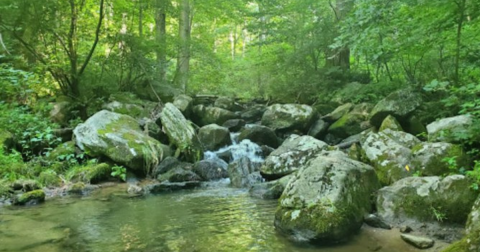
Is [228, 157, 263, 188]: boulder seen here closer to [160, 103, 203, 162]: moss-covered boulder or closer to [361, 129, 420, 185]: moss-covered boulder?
[160, 103, 203, 162]: moss-covered boulder

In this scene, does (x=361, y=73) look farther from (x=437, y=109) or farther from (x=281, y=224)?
(x=281, y=224)

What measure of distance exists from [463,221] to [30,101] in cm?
1123

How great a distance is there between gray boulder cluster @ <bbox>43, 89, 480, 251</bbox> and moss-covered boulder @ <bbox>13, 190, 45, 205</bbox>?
1.91 meters

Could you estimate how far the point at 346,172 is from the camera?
450 cm

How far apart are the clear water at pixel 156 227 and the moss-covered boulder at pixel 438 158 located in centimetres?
157

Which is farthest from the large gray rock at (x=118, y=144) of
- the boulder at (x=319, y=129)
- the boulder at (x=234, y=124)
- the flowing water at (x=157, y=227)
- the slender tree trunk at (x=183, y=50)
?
the slender tree trunk at (x=183, y=50)

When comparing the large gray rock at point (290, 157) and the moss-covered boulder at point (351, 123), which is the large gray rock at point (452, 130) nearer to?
the large gray rock at point (290, 157)

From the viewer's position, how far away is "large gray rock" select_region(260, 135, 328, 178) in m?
7.34

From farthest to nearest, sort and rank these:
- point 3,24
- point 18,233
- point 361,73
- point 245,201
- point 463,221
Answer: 1. point 361,73
2. point 3,24
3. point 245,201
4. point 18,233
5. point 463,221

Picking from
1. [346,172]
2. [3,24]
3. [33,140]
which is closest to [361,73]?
[346,172]

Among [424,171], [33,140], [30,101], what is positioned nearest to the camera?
[424,171]

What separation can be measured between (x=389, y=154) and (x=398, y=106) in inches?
127

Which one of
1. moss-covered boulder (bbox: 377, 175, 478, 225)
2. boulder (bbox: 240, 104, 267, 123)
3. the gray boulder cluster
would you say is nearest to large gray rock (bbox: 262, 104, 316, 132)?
the gray boulder cluster

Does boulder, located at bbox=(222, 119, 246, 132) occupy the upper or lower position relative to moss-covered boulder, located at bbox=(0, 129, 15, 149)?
upper
